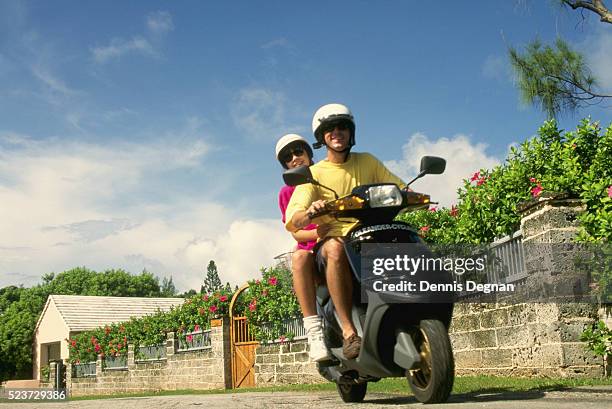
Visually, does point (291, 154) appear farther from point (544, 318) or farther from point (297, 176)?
point (544, 318)

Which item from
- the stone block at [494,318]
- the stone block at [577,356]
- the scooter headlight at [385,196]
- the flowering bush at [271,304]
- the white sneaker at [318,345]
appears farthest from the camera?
the flowering bush at [271,304]

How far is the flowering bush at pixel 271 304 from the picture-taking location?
13695 mm

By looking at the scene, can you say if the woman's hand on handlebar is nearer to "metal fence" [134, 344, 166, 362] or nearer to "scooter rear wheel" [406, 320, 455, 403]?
"scooter rear wheel" [406, 320, 455, 403]

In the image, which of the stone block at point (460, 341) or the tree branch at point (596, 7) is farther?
the tree branch at point (596, 7)

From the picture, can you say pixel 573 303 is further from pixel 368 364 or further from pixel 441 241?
pixel 368 364

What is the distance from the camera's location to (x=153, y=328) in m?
20.7

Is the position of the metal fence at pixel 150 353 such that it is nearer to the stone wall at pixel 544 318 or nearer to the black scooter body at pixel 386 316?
the stone wall at pixel 544 318

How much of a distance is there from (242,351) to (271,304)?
7.74 ft

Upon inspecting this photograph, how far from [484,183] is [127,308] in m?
39.6

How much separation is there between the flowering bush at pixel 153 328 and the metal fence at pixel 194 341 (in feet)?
0.29

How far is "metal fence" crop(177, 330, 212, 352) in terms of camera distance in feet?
57.5

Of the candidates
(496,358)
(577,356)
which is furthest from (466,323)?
(577,356)

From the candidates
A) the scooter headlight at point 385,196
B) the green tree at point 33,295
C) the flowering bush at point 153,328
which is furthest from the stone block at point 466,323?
the green tree at point 33,295

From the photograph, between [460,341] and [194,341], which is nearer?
[460,341]
